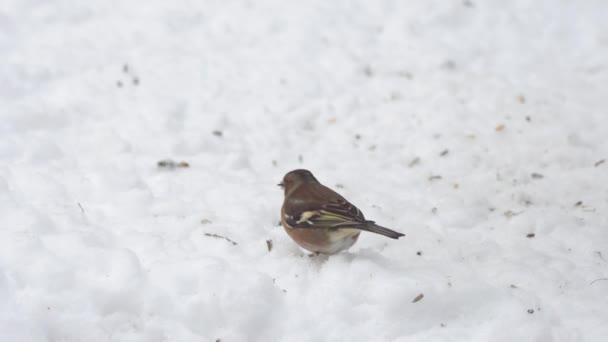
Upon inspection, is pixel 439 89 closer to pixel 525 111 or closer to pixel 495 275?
pixel 525 111

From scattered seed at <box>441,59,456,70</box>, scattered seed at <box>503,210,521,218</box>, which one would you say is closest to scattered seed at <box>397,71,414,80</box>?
scattered seed at <box>441,59,456,70</box>

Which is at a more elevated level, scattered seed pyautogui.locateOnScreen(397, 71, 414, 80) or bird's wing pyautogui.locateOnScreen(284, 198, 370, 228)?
bird's wing pyautogui.locateOnScreen(284, 198, 370, 228)

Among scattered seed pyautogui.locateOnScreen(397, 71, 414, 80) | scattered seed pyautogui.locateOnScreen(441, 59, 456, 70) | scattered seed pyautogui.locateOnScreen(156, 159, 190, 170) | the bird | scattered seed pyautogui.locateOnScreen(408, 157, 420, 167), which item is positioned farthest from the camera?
scattered seed pyautogui.locateOnScreen(441, 59, 456, 70)

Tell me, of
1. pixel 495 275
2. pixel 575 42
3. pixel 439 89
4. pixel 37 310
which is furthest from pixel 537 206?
pixel 37 310

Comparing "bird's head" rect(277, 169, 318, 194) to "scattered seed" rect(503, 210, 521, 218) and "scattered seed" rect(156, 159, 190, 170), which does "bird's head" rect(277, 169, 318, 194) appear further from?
"scattered seed" rect(503, 210, 521, 218)

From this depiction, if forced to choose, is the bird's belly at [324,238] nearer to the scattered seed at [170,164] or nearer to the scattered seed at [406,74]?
the scattered seed at [170,164]

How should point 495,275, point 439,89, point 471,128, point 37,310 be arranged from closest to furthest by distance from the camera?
point 37,310 → point 495,275 → point 471,128 → point 439,89

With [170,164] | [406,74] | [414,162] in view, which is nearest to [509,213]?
[414,162]
